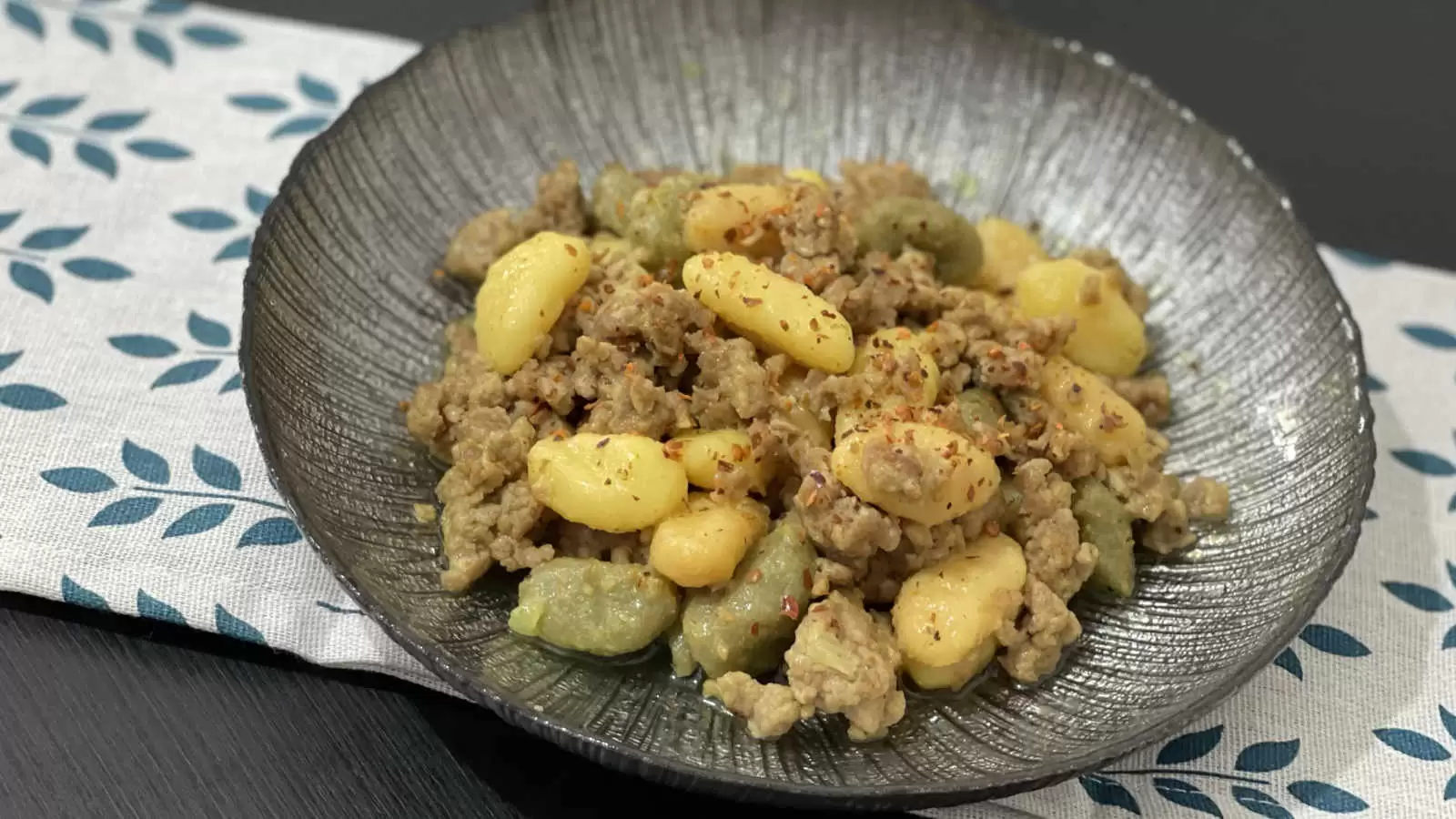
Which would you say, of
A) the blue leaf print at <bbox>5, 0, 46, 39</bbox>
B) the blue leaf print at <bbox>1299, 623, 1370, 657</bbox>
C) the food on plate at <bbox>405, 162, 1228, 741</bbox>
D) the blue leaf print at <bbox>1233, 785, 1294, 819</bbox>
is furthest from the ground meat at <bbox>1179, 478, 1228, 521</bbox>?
the blue leaf print at <bbox>5, 0, 46, 39</bbox>

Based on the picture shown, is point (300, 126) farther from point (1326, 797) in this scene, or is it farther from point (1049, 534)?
point (1326, 797)

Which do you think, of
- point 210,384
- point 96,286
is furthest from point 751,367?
point 96,286

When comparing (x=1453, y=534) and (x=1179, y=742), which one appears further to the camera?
(x=1453, y=534)

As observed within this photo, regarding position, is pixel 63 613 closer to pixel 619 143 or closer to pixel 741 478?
pixel 741 478

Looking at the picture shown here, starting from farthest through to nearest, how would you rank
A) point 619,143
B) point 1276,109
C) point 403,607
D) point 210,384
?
1. point 1276,109
2. point 619,143
3. point 210,384
4. point 403,607

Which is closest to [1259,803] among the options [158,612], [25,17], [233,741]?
[233,741]

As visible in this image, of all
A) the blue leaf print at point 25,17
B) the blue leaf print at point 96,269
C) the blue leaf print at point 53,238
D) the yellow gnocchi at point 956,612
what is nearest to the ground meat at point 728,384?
the yellow gnocchi at point 956,612
